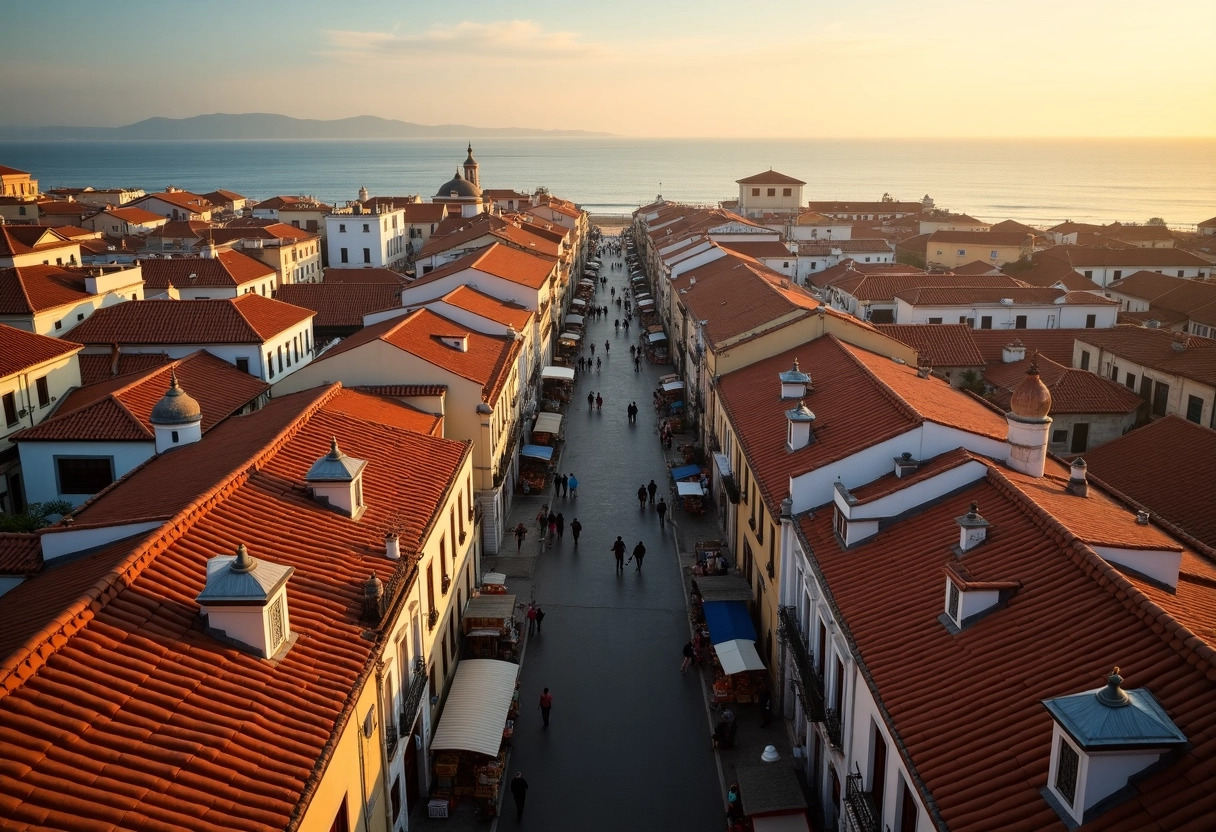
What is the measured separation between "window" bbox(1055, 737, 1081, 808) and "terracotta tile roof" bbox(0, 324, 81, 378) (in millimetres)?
29601

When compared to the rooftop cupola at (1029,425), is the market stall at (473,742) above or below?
below

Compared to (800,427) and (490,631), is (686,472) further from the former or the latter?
(490,631)

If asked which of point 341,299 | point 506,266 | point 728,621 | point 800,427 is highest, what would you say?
point 506,266

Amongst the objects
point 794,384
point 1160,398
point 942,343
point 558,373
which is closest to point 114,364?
point 558,373

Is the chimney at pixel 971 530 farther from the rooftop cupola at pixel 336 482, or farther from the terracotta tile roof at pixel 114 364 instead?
the terracotta tile roof at pixel 114 364

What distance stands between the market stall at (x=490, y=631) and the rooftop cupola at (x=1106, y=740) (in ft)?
46.8

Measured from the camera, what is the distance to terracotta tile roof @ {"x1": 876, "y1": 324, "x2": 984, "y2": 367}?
1537 inches

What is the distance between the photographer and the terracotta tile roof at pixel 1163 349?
109ft

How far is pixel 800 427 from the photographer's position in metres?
21.8

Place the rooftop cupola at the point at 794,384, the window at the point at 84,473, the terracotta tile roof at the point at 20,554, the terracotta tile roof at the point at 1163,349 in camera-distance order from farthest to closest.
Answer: the terracotta tile roof at the point at 1163,349, the window at the point at 84,473, the rooftop cupola at the point at 794,384, the terracotta tile roof at the point at 20,554

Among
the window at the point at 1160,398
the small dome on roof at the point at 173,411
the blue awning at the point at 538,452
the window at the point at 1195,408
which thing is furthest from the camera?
the blue awning at the point at 538,452

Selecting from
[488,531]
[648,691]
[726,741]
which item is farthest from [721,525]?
[726,741]

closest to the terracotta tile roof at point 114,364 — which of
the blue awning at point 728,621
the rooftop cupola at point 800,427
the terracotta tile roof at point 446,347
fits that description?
the terracotta tile roof at point 446,347

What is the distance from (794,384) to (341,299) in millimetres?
31905
